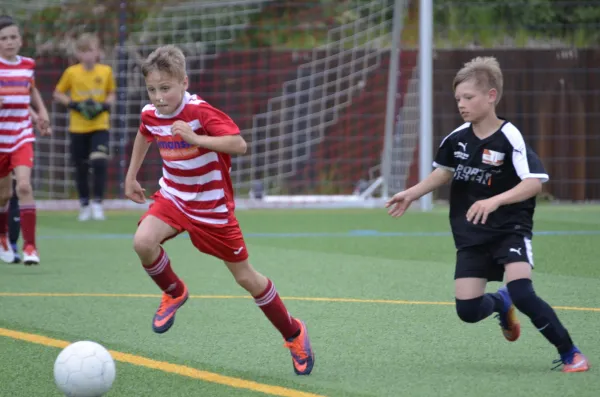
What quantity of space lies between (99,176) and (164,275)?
774 cm

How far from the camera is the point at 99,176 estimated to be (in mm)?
12852

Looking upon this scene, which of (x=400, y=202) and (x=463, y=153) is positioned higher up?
(x=463, y=153)

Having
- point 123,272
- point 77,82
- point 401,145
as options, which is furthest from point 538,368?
point 401,145

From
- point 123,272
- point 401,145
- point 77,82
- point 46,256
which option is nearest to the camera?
point 123,272

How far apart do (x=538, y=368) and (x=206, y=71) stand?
37.2 ft

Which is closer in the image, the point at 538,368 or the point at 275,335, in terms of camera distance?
the point at 538,368

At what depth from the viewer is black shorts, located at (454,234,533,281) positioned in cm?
497

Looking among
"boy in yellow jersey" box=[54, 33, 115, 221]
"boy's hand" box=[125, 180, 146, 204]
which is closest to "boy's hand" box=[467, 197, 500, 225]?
"boy's hand" box=[125, 180, 146, 204]

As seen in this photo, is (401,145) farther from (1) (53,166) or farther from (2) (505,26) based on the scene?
(1) (53,166)

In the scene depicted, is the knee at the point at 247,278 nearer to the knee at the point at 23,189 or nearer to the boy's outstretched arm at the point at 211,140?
the boy's outstretched arm at the point at 211,140

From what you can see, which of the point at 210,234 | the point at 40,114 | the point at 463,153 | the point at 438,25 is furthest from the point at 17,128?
the point at 438,25

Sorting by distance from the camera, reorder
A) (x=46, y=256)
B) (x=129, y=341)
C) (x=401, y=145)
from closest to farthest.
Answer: (x=129, y=341) → (x=46, y=256) → (x=401, y=145)

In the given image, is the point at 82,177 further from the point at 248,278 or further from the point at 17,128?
the point at 248,278

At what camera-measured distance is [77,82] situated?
12484 millimetres
